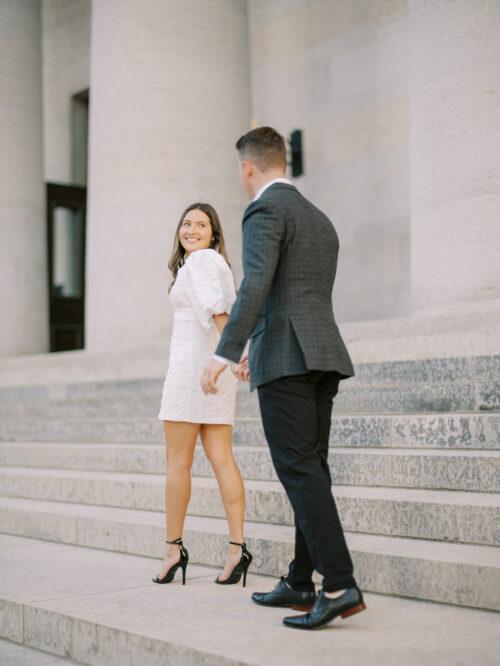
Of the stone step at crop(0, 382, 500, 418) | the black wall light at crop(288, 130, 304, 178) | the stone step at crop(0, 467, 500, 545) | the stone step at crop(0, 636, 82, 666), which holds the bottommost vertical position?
the stone step at crop(0, 636, 82, 666)

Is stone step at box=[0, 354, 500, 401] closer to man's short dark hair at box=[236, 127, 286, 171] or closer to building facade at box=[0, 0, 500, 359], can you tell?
building facade at box=[0, 0, 500, 359]

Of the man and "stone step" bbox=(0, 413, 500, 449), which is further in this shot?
"stone step" bbox=(0, 413, 500, 449)

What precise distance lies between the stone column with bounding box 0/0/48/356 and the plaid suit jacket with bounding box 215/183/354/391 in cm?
1086

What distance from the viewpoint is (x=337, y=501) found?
198 inches

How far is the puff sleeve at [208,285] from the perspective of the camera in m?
4.69

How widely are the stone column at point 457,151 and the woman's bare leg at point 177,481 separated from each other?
391 cm

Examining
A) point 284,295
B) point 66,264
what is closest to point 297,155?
point 66,264

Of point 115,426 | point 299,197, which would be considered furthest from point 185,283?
point 115,426

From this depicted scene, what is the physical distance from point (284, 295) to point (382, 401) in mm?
2833

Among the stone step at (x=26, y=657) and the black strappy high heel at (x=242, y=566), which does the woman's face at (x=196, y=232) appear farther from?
the stone step at (x=26, y=657)

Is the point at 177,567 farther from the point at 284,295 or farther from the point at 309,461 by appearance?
the point at 284,295

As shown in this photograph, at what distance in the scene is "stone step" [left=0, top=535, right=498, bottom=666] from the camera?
3406 mm

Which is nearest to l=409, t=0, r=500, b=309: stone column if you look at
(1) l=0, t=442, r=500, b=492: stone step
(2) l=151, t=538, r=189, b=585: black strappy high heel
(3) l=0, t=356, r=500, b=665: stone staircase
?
(3) l=0, t=356, r=500, b=665: stone staircase

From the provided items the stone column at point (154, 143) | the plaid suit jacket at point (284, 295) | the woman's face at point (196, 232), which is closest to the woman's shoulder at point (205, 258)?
the woman's face at point (196, 232)
